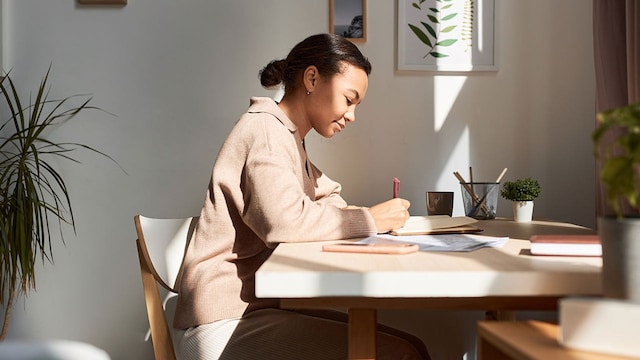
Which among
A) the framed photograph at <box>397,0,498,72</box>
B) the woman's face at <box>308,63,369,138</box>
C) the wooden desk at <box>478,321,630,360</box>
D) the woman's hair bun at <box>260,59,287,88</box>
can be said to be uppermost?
the framed photograph at <box>397,0,498,72</box>

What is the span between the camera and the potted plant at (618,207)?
85cm

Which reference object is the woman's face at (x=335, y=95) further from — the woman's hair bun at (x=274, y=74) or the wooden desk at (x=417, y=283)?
the wooden desk at (x=417, y=283)

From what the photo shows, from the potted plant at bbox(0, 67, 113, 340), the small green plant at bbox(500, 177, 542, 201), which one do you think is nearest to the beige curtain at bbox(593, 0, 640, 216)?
the small green plant at bbox(500, 177, 542, 201)

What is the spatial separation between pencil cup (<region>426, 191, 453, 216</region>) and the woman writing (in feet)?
1.95

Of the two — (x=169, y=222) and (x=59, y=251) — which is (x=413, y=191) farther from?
(x=59, y=251)

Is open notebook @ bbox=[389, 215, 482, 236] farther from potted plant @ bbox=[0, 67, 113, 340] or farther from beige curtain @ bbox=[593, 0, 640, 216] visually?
potted plant @ bbox=[0, 67, 113, 340]

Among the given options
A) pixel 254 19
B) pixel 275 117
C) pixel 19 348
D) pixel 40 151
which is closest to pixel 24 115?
pixel 40 151

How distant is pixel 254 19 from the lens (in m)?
2.75

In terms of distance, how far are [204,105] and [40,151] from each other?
0.64m

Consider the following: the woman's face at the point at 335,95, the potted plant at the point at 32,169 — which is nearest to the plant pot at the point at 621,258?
the woman's face at the point at 335,95

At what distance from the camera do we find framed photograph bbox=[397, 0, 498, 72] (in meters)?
2.75

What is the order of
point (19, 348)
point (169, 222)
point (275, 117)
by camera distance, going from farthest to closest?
point (169, 222), point (275, 117), point (19, 348)

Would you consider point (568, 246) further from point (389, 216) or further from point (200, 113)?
point (200, 113)

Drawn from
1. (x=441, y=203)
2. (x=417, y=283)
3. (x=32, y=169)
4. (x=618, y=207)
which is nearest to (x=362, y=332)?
(x=417, y=283)
